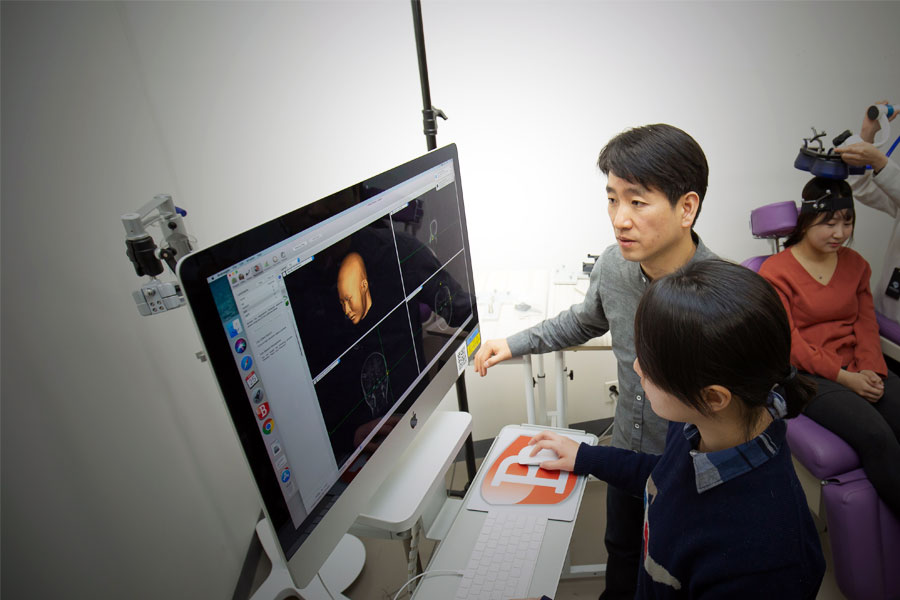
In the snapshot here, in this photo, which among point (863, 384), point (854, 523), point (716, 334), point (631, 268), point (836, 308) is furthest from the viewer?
point (836, 308)

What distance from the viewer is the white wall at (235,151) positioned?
1.09 metres

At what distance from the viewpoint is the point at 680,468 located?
825 millimetres

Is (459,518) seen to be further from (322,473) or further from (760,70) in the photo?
(760,70)

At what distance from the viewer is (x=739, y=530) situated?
0.72 metres

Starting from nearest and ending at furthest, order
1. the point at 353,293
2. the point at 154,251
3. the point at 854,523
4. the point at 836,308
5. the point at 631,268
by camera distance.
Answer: the point at 353,293
the point at 154,251
the point at 631,268
the point at 854,523
the point at 836,308

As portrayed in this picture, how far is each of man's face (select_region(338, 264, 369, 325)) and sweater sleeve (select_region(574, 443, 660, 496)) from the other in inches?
22.3

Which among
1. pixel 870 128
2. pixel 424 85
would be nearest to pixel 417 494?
pixel 424 85

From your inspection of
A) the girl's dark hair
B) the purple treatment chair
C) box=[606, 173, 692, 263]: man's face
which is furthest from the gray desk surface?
the purple treatment chair

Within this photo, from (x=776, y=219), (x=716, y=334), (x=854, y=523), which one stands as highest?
(x=716, y=334)

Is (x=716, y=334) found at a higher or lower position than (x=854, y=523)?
higher

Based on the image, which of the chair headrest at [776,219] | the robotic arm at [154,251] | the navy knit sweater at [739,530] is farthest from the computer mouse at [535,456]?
the chair headrest at [776,219]

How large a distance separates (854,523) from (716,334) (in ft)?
3.89

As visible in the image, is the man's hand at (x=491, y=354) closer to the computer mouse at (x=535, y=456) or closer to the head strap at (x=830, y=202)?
the computer mouse at (x=535, y=456)

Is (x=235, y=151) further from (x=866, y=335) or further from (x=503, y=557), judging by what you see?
(x=866, y=335)
